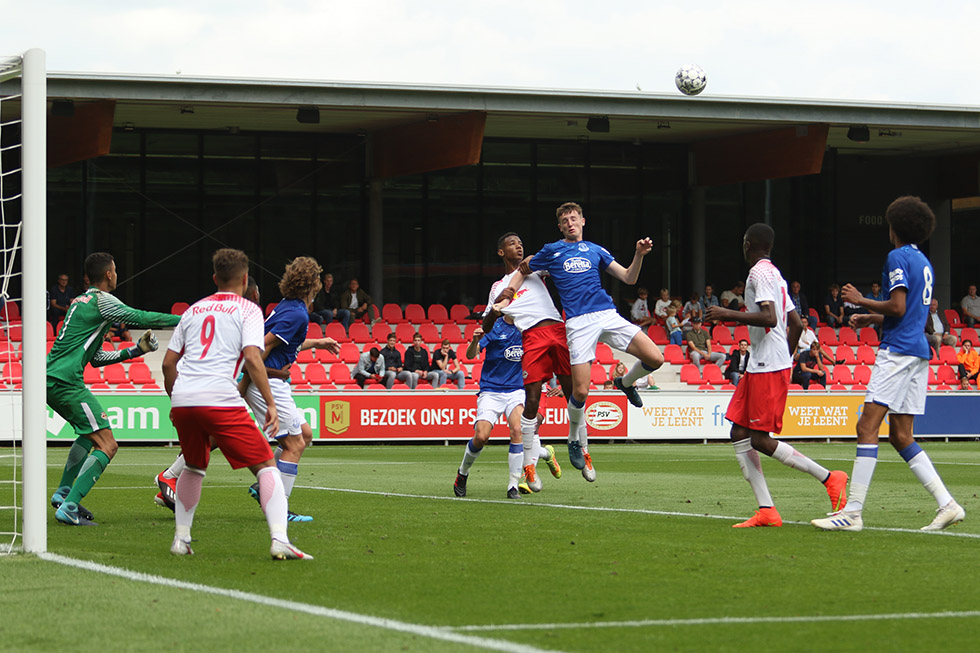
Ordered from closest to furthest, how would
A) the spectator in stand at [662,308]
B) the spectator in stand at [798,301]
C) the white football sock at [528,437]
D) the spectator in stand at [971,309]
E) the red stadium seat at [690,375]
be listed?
the white football sock at [528,437] < the red stadium seat at [690,375] < the spectator in stand at [662,308] < the spectator in stand at [798,301] < the spectator in stand at [971,309]

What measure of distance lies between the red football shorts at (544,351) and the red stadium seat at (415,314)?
835 inches

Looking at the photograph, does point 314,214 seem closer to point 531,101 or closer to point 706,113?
point 531,101

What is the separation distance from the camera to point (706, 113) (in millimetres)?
30906

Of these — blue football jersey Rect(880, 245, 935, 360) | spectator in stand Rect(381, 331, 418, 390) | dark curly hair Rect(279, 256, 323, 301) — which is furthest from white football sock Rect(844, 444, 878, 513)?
spectator in stand Rect(381, 331, 418, 390)

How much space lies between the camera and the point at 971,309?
3759cm

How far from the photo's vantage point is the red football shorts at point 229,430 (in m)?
7.43

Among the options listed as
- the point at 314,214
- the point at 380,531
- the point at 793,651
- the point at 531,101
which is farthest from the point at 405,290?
the point at 793,651

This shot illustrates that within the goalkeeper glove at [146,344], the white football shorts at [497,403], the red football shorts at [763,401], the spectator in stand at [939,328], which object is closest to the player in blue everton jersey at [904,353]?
the red football shorts at [763,401]

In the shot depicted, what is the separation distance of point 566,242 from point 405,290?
24.4 metres

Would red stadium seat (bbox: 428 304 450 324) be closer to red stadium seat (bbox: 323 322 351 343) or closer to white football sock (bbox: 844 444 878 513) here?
red stadium seat (bbox: 323 322 351 343)

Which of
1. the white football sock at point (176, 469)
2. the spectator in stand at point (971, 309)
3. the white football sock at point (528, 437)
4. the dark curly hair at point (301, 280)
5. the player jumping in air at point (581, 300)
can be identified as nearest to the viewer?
the dark curly hair at point (301, 280)

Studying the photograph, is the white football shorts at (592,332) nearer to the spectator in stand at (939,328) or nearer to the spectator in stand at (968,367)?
the spectator in stand at (968,367)

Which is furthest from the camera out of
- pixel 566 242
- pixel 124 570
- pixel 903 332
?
pixel 566 242

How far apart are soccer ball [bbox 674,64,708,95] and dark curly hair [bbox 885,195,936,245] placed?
2180 cm
